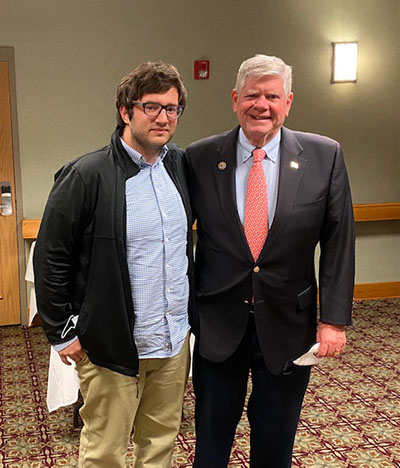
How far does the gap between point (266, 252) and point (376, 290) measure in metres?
4.00

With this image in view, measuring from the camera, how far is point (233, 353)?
2100 millimetres

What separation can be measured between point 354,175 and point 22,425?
3.59 meters

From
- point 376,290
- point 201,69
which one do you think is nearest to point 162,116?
point 201,69

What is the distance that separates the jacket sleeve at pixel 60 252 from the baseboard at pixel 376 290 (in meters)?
4.14

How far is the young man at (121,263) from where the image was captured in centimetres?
192

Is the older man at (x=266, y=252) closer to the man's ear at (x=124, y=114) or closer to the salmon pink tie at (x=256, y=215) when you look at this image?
the salmon pink tie at (x=256, y=215)

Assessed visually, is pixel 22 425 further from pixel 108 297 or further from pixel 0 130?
pixel 0 130

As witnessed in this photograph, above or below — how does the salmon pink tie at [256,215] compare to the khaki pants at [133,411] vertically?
above

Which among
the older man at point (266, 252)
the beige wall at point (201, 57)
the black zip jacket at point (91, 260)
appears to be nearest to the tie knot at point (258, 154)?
the older man at point (266, 252)

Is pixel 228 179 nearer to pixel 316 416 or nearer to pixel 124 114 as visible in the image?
pixel 124 114

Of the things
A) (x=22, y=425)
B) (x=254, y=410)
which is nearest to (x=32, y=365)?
(x=22, y=425)

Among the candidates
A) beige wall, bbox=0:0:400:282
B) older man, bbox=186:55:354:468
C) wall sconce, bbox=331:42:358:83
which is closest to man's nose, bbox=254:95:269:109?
older man, bbox=186:55:354:468

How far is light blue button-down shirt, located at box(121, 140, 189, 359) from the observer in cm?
196

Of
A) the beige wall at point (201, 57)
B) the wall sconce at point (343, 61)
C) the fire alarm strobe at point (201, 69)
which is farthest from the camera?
the wall sconce at point (343, 61)
